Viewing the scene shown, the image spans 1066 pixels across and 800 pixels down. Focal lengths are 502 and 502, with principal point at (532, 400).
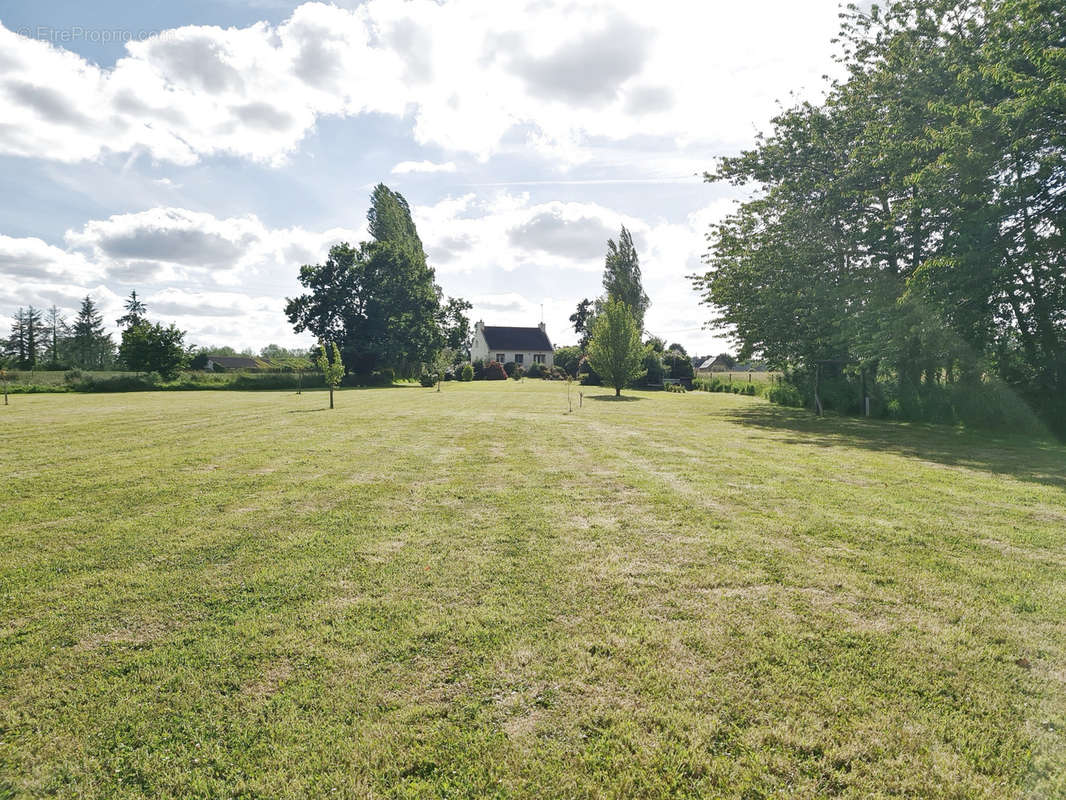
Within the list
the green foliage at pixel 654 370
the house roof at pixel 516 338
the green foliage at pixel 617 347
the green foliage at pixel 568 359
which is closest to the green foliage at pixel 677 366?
the green foliage at pixel 654 370

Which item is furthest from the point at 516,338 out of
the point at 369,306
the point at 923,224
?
the point at 923,224

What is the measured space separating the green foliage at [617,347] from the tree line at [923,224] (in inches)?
417

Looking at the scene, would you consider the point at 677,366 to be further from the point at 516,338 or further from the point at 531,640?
the point at 531,640

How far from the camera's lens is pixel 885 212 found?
19594mm

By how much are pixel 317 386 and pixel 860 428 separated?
4479 cm

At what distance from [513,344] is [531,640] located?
85.2m

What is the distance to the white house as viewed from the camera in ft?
285

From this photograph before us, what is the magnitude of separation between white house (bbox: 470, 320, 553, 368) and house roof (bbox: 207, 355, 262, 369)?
38.2m

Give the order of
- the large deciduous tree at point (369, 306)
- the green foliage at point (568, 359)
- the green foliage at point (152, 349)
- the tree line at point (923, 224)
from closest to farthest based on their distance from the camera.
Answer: the tree line at point (923, 224), the green foliage at point (152, 349), the large deciduous tree at point (369, 306), the green foliage at point (568, 359)

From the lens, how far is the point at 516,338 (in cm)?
8900

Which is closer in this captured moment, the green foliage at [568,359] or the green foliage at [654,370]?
the green foliage at [654,370]

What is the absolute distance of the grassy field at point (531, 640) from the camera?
2465 mm

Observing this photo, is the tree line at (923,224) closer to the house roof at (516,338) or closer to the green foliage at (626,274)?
the green foliage at (626,274)

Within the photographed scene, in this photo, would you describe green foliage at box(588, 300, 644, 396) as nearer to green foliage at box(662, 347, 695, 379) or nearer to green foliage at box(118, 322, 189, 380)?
green foliage at box(662, 347, 695, 379)
